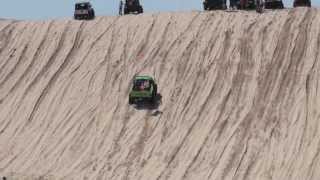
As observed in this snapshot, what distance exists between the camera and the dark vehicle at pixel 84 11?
5097 cm

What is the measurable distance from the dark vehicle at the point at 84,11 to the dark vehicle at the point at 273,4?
12.5 metres

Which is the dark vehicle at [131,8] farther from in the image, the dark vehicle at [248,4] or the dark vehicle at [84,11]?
the dark vehicle at [248,4]

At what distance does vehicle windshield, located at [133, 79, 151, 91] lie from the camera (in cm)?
4028

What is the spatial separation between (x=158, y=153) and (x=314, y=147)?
7708 mm

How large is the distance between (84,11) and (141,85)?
492 inches

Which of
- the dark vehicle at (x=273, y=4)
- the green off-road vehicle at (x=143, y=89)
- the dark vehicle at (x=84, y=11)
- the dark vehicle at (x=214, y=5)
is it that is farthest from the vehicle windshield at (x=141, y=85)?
the dark vehicle at (x=84, y=11)

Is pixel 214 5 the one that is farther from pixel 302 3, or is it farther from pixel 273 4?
pixel 302 3

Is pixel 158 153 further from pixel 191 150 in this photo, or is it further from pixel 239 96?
pixel 239 96

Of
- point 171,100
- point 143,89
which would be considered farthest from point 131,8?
point 171,100

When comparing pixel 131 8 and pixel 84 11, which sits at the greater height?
pixel 131 8

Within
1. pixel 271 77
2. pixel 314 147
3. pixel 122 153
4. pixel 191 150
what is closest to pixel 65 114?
pixel 122 153

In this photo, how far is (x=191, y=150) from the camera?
120 feet

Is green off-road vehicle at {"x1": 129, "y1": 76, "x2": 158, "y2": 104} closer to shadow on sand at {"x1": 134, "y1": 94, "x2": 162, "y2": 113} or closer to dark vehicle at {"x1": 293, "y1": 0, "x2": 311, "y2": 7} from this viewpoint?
shadow on sand at {"x1": 134, "y1": 94, "x2": 162, "y2": 113}

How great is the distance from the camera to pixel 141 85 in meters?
40.4
